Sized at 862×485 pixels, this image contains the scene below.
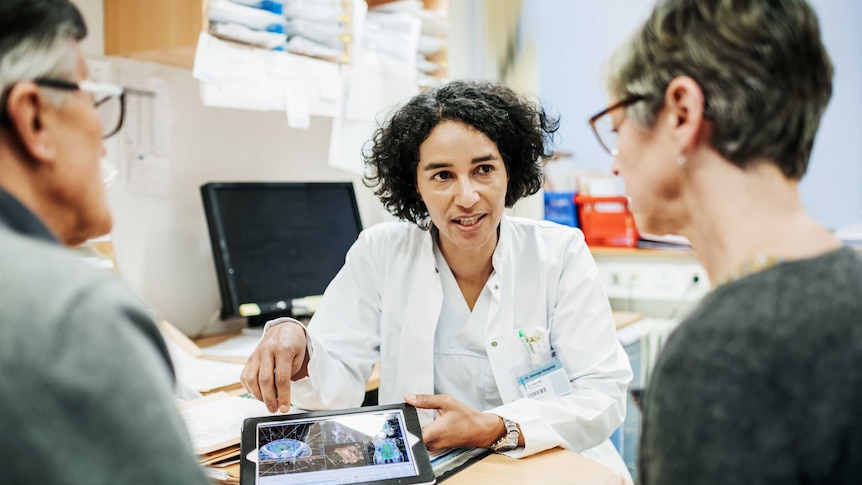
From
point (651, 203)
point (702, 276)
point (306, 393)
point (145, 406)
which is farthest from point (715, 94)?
point (702, 276)

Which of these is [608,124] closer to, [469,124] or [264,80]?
[469,124]

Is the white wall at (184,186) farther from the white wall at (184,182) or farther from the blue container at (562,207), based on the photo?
the blue container at (562,207)

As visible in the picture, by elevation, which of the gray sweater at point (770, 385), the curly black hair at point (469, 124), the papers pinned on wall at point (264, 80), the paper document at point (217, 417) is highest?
the papers pinned on wall at point (264, 80)

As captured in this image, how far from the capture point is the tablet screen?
1.05m

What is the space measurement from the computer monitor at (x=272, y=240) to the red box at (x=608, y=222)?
45.6 inches

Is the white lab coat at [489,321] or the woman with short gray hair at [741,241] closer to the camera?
the woman with short gray hair at [741,241]

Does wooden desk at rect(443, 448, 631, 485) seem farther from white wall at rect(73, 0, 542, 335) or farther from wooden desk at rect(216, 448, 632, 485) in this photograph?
white wall at rect(73, 0, 542, 335)

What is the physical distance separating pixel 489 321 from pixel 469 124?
48 centimetres

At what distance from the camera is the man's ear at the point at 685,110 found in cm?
74

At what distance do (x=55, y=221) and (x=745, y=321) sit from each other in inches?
26.3

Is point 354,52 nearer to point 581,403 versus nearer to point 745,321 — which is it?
point 581,403

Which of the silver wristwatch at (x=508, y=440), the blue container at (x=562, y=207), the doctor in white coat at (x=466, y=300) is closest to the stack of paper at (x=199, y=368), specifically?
the doctor in white coat at (x=466, y=300)

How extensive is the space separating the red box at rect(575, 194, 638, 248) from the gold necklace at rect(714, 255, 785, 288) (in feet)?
7.93

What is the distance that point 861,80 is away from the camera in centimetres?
281
